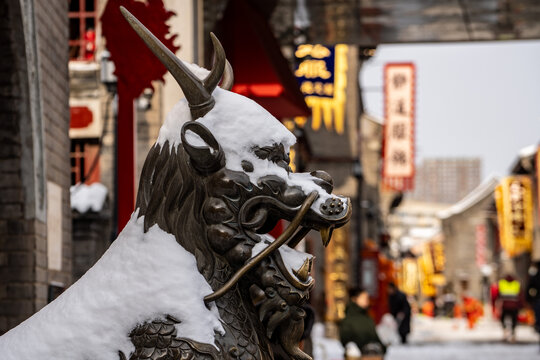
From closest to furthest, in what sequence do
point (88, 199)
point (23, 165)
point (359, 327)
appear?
point (23, 165) → point (359, 327) → point (88, 199)

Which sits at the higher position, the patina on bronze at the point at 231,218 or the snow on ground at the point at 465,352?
the patina on bronze at the point at 231,218

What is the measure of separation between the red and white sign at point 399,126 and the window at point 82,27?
762 inches

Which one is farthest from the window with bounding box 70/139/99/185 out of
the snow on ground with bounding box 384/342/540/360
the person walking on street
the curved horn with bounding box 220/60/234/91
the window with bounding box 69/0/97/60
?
the curved horn with bounding box 220/60/234/91

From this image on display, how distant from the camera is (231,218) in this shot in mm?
3246

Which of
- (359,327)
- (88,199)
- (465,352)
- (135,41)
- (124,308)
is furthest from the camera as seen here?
(465,352)

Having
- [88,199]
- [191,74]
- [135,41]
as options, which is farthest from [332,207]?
[88,199]

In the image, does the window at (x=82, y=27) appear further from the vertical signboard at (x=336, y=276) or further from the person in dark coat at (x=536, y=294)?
the person in dark coat at (x=536, y=294)

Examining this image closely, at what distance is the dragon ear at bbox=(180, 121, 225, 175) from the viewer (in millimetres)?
3213

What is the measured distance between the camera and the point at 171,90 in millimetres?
11055

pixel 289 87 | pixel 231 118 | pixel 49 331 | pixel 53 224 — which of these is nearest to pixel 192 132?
pixel 231 118

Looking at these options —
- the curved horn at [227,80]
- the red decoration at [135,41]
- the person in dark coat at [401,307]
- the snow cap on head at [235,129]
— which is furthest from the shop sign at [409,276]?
the snow cap on head at [235,129]

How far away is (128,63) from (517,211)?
113 ft

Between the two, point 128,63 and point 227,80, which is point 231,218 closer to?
point 227,80

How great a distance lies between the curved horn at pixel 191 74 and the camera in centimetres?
320
